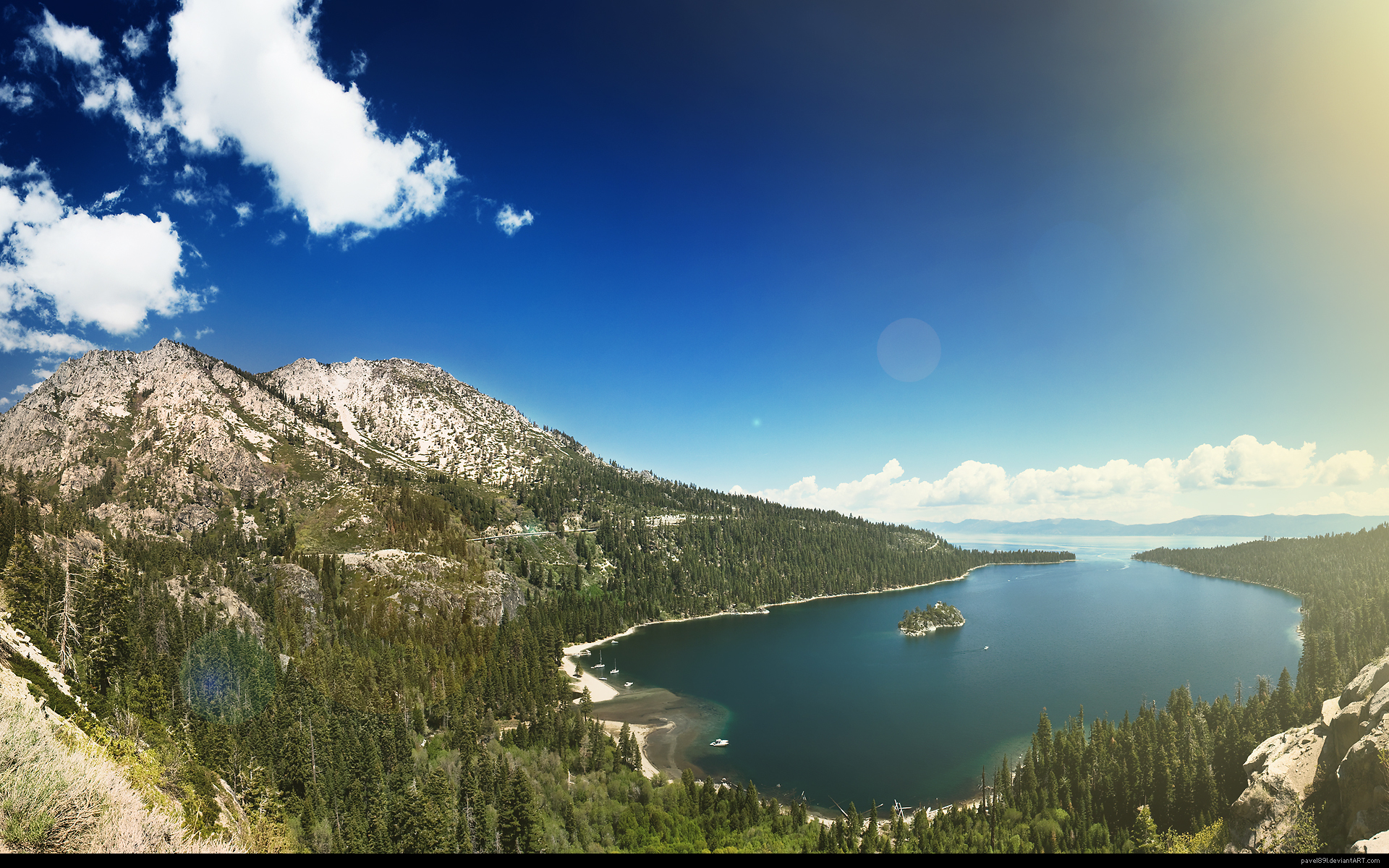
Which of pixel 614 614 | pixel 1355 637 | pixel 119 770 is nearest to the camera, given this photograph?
pixel 119 770

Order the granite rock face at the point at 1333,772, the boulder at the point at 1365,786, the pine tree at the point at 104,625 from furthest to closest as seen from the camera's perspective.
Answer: the pine tree at the point at 104,625 → the granite rock face at the point at 1333,772 → the boulder at the point at 1365,786

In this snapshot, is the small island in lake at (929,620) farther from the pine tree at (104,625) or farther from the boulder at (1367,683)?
the pine tree at (104,625)

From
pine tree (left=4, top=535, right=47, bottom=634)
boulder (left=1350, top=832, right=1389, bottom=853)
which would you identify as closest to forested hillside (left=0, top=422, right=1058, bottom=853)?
pine tree (left=4, top=535, right=47, bottom=634)

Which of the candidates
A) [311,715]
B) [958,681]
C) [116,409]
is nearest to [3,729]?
[311,715]

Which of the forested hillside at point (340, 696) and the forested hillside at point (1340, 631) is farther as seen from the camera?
the forested hillside at point (1340, 631)

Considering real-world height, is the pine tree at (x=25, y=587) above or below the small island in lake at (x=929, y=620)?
above

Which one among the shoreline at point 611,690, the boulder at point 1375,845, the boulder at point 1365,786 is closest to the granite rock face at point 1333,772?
the boulder at point 1365,786
